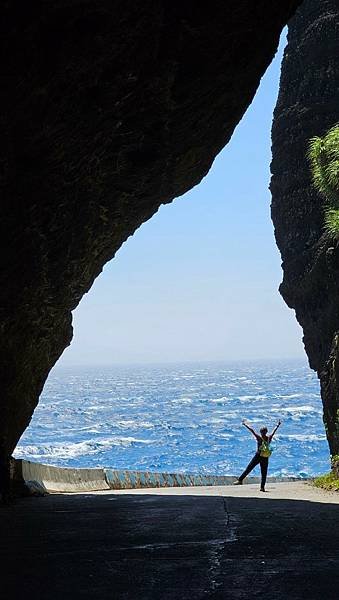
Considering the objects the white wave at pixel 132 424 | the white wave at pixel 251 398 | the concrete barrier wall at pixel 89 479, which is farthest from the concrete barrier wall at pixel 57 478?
the white wave at pixel 251 398

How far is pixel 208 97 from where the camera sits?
1130cm

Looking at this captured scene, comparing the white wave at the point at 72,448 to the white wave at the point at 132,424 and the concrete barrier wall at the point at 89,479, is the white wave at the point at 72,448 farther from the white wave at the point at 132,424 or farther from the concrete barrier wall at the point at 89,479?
the concrete barrier wall at the point at 89,479

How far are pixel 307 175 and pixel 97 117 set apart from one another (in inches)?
1040

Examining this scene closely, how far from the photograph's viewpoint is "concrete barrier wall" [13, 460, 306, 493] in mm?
19656

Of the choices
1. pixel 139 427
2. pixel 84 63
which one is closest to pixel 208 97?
pixel 84 63

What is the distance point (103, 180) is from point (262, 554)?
22.4ft

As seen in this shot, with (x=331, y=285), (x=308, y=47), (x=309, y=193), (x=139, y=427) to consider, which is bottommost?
(x=139, y=427)

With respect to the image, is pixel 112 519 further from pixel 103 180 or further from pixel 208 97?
pixel 208 97

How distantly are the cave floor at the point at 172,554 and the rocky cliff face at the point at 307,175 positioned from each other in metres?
20.2

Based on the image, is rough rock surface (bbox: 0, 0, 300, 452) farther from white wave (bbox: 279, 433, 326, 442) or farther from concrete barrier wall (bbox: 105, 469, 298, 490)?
white wave (bbox: 279, 433, 326, 442)

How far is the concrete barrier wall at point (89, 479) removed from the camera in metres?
19.7

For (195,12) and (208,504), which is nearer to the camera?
(195,12)

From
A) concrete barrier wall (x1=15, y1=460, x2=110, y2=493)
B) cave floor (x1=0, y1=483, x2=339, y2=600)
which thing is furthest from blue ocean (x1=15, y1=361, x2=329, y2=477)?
cave floor (x1=0, y1=483, x2=339, y2=600)

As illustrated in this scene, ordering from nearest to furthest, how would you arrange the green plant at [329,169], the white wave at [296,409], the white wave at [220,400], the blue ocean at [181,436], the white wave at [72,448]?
the green plant at [329,169] → the blue ocean at [181,436] → the white wave at [72,448] → the white wave at [296,409] → the white wave at [220,400]
